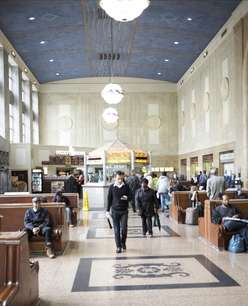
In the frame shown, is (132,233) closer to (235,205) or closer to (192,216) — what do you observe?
(192,216)

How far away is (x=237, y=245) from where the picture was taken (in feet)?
25.4

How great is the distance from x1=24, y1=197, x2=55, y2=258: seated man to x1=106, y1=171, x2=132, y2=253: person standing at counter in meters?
1.10

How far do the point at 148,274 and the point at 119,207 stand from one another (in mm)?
2074

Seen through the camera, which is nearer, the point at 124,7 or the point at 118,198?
the point at 124,7

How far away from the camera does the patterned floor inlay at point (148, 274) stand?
564 cm

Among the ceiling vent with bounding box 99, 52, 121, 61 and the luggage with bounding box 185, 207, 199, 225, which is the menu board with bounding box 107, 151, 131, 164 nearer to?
the luggage with bounding box 185, 207, 199, 225

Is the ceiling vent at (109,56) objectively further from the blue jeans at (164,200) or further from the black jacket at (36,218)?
the black jacket at (36,218)

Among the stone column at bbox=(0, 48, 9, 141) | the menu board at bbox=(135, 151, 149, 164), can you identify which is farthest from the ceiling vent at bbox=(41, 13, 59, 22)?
the menu board at bbox=(135, 151, 149, 164)

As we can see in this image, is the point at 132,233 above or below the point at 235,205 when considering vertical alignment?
below

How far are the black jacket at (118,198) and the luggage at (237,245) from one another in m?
1.82

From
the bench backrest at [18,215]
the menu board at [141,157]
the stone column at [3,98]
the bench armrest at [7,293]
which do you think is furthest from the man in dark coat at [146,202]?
the stone column at [3,98]

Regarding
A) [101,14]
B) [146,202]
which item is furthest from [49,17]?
[146,202]

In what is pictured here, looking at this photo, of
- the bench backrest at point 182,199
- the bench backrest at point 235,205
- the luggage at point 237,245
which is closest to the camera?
the luggage at point 237,245

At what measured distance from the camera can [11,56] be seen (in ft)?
72.5
